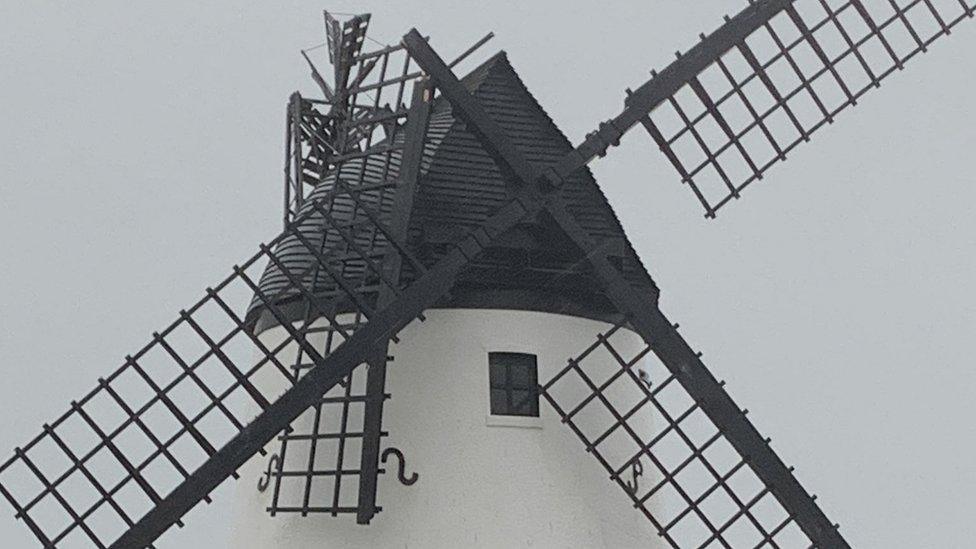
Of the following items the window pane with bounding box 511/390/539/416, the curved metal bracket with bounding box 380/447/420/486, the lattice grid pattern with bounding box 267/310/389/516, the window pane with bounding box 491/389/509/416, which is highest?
the lattice grid pattern with bounding box 267/310/389/516

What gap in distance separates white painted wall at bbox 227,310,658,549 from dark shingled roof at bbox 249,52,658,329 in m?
0.18

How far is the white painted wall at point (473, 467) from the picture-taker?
9.44 m

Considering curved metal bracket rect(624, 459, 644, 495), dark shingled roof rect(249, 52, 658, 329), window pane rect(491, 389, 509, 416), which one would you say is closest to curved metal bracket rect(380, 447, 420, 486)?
window pane rect(491, 389, 509, 416)

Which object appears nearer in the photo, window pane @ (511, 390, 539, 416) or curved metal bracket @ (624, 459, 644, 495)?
window pane @ (511, 390, 539, 416)

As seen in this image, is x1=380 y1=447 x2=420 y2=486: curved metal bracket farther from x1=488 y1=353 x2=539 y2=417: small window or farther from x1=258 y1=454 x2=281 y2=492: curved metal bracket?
x1=258 y1=454 x2=281 y2=492: curved metal bracket

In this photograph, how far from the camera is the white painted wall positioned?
9.44m

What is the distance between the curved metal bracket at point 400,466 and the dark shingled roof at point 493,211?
3.27 feet

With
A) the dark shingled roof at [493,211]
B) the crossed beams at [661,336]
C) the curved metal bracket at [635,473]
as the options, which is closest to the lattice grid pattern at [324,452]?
the dark shingled roof at [493,211]

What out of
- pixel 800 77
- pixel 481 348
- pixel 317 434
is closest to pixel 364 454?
pixel 317 434

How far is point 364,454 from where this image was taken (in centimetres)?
907

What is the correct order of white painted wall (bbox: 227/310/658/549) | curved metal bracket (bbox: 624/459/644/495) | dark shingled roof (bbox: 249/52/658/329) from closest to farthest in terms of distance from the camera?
white painted wall (bbox: 227/310/658/549), dark shingled roof (bbox: 249/52/658/329), curved metal bracket (bbox: 624/459/644/495)

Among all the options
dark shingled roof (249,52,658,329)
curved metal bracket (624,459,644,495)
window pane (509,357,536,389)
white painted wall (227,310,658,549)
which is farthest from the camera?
curved metal bracket (624,459,644,495)

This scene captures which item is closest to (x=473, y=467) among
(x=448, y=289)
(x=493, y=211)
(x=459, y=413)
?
(x=459, y=413)

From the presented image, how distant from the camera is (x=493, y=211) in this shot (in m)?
9.99
